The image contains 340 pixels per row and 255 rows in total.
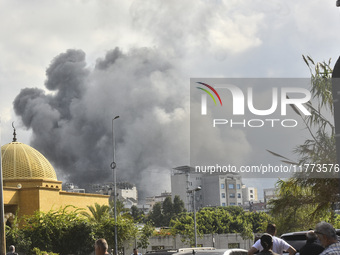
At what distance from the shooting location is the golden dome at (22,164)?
60.3 m

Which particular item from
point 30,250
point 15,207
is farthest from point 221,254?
point 15,207

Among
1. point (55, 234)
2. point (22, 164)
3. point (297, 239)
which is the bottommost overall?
point (55, 234)

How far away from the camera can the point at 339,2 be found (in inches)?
258

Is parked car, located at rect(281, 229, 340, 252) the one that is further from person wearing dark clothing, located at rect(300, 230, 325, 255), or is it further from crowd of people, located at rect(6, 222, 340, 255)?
person wearing dark clothing, located at rect(300, 230, 325, 255)

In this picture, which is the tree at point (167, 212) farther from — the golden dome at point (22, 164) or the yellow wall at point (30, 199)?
the yellow wall at point (30, 199)

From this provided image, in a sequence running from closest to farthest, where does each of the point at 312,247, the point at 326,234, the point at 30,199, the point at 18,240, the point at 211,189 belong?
the point at 326,234
the point at 312,247
the point at 18,240
the point at 30,199
the point at 211,189

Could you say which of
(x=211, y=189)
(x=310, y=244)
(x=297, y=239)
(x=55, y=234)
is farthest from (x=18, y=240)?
(x=211, y=189)

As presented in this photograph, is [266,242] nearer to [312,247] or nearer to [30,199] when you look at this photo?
[312,247]

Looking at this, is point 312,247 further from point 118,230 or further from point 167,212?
point 167,212

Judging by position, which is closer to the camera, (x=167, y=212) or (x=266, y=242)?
(x=266, y=242)

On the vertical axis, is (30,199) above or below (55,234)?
above

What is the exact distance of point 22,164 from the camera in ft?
200

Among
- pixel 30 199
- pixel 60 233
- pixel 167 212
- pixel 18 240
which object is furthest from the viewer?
pixel 167 212

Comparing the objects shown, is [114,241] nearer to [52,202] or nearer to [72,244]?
[72,244]
